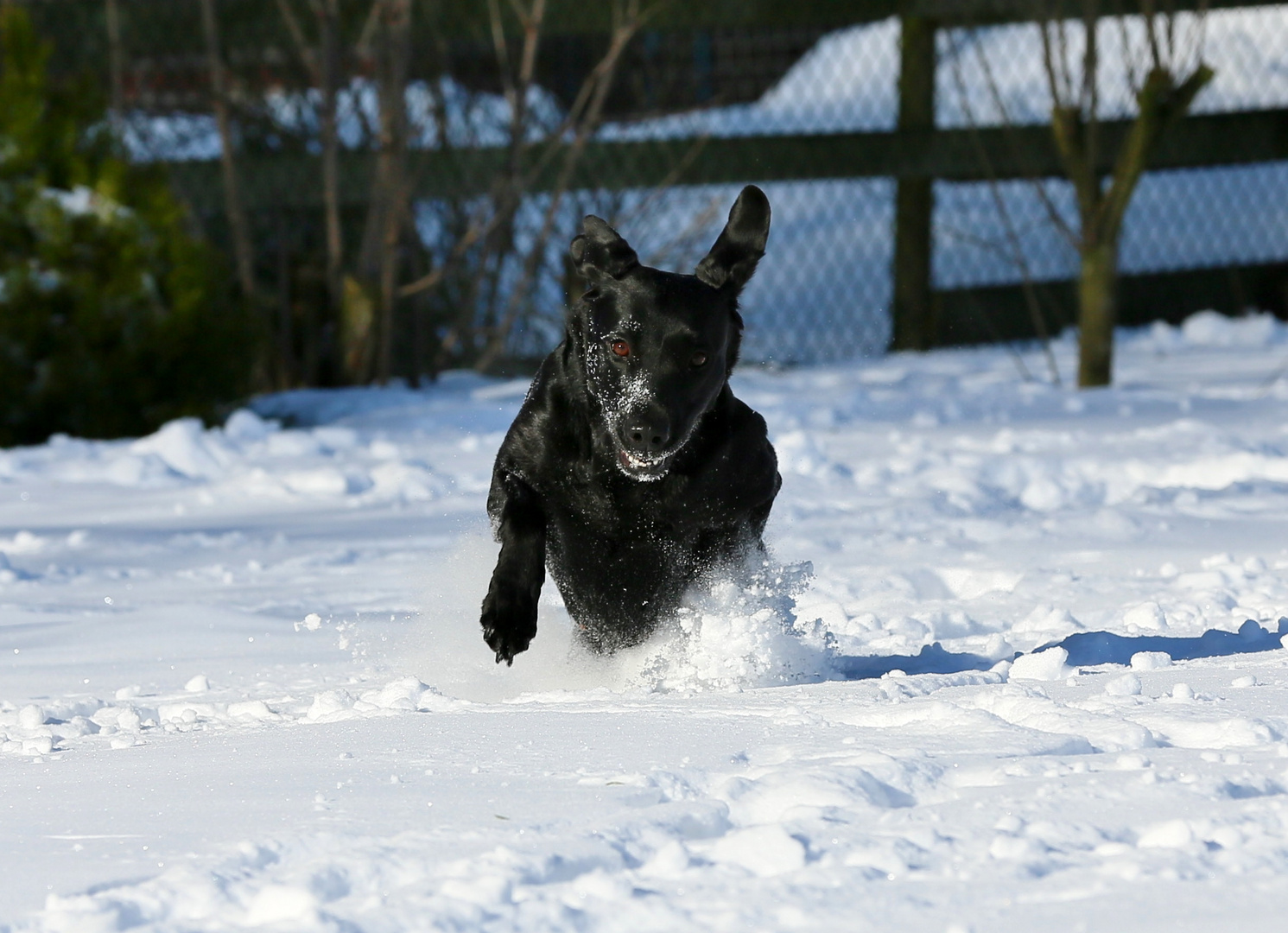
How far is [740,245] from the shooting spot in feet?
10.8

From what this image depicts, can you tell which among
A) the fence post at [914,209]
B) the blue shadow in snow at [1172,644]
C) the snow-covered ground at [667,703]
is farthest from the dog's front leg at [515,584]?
the fence post at [914,209]

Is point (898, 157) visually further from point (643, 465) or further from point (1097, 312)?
point (643, 465)

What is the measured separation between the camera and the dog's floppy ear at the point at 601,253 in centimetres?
322

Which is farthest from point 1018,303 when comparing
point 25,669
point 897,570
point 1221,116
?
point 25,669

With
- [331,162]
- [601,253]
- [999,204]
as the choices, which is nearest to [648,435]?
[601,253]

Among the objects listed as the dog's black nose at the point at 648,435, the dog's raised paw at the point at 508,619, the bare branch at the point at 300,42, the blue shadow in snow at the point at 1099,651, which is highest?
the bare branch at the point at 300,42

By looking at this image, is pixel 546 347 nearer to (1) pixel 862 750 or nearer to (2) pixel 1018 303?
(2) pixel 1018 303

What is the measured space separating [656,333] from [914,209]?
5503 millimetres

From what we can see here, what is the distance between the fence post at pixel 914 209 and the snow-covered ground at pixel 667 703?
233cm

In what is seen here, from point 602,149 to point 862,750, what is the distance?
19.0 feet

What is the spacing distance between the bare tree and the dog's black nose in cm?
408

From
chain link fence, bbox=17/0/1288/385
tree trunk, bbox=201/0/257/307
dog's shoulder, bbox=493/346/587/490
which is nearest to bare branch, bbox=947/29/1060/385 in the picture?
chain link fence, bbox=17/0/1288/385

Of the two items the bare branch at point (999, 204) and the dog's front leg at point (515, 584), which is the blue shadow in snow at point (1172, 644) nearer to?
the dog's front leg at point (515, 584)

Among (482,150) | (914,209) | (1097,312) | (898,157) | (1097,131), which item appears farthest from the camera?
(914,209)
